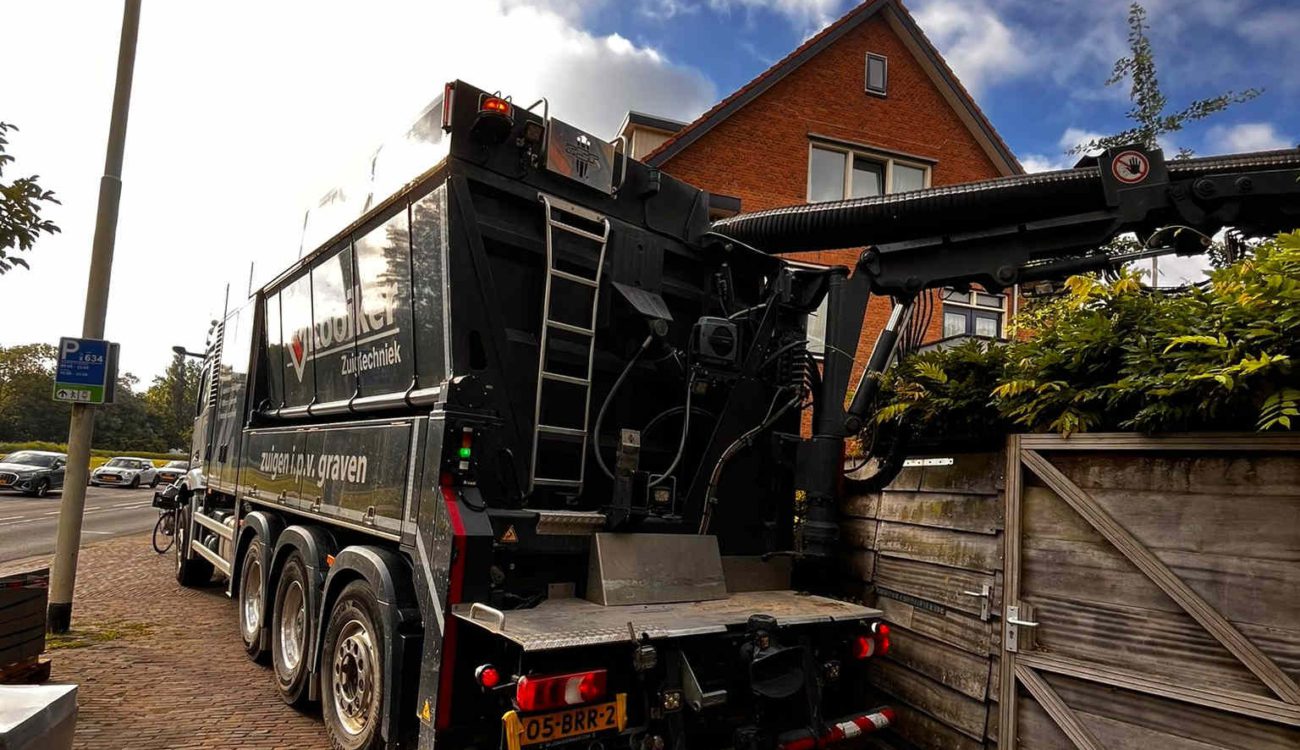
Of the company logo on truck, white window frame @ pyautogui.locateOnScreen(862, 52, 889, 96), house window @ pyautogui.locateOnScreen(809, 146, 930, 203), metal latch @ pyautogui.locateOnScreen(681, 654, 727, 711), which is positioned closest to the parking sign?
the company logo on truck

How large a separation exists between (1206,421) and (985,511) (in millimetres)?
1275

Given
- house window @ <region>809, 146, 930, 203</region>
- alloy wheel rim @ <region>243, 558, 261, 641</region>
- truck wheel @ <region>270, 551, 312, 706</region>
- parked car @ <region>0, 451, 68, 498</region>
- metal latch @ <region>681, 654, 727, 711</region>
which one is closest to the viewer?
metal latch @ <region>681, 654, 727, 711</region>

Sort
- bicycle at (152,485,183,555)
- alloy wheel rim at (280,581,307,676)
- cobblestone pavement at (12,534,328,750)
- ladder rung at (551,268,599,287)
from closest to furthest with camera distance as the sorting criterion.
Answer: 1. ladder rung at (551,268,599,287)
2. cobblestone pavement at (12,534,328,750)
3. alloy wheel rim at (280,581,307,676)
4. bicycle at (152,485,183,555)

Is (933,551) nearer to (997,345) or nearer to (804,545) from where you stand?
(804,545)

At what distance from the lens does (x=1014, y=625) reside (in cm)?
406

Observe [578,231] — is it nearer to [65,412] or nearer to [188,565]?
[188,565]

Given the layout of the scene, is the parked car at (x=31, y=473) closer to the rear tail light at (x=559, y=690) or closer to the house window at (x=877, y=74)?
the house window at (x=877, y=74)

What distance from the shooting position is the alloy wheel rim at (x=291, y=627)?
532 cm

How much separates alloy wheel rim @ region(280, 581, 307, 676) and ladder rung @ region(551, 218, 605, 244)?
3111mm

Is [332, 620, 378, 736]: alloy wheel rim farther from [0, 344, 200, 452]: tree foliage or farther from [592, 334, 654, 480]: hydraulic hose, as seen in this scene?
[0, 344, 200, 452]: tree foliage

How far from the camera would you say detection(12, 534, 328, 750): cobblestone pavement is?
4.68 m

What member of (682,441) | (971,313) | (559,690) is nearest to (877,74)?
(971,313)

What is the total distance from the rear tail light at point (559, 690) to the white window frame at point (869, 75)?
48.3ft

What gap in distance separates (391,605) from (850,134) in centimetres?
1372
